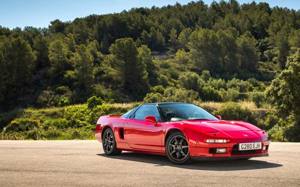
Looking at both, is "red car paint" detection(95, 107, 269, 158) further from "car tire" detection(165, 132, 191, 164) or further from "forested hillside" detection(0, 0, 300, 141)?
"forested hillside" detection(0, 0, 300, 141)

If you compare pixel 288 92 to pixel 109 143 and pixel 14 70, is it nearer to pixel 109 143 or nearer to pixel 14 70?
pixel 109 143

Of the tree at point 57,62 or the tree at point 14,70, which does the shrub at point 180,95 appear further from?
the tree at point 14,70

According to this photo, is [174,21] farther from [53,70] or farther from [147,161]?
[147,161]

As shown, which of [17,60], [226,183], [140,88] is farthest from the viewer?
[140,88]

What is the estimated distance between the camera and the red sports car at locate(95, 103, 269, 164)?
9.10m

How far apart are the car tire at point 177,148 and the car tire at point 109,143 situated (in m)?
2.10

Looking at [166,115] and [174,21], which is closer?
[166,115]

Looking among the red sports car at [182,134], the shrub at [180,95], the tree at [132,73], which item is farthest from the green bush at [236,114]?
the red sports car at [182,134]

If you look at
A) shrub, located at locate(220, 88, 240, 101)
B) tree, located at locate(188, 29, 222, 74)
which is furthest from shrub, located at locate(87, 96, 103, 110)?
tree, located at locate(188, 29, 222, 74)

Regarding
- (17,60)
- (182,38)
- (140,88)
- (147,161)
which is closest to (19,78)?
(17,60)

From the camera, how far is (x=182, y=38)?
171625mm

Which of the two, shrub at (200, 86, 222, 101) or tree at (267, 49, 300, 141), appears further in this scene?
shrub at (200, 86, 222, 101)

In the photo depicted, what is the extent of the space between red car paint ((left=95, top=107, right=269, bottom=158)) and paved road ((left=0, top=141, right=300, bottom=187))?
0.81 feet

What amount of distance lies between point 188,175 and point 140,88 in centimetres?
10179
